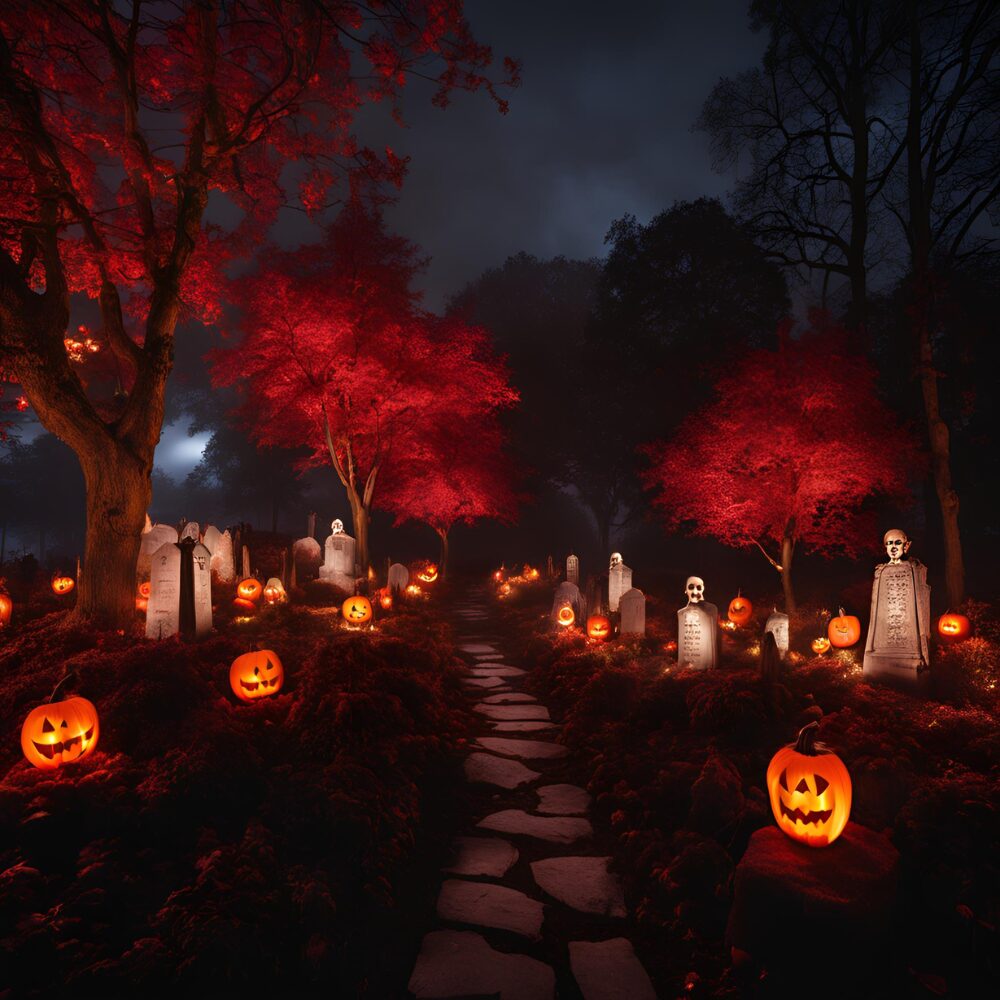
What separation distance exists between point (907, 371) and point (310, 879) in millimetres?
17960

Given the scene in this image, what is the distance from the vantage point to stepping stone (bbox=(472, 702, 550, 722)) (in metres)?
8.01

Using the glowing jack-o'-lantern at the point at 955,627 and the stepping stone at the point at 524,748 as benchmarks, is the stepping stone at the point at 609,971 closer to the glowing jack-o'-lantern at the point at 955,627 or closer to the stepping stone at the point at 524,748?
the stepping stone at the point at 524,748

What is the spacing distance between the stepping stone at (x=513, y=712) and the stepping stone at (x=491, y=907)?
3787mm

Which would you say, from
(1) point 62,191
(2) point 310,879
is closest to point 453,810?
(2) point 310,879

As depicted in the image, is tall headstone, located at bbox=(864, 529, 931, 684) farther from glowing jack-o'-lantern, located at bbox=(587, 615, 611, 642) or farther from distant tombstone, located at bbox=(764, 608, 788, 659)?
glowing jack-o'-lantern, located at bbox=(587, 615, 611, 642)

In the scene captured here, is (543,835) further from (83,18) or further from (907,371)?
(907,371)

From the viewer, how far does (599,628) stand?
11578 mm

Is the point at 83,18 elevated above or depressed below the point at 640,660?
above

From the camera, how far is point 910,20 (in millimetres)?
12875

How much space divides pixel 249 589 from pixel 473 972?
1099 centimetres

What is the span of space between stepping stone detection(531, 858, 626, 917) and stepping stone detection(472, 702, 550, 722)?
340cm

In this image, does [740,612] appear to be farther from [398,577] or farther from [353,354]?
[353,354]

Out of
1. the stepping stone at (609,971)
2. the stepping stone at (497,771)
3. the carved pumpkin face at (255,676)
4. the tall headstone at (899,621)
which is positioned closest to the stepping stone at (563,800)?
the stepping stone at (497,771)

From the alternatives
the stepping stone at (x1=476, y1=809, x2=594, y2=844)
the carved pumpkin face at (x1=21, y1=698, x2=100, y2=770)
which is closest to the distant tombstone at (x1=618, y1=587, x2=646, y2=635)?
the stepping stone at (x1=476, y1=809, x2=594, y2=844)
